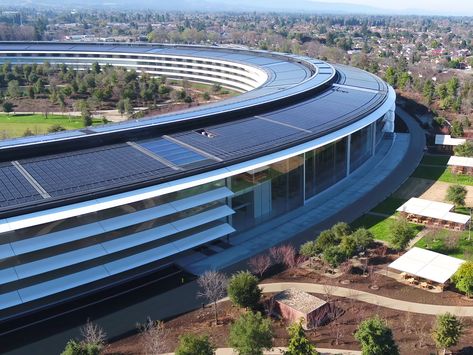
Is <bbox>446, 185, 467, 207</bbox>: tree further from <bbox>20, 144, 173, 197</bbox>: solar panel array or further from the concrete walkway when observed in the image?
<bbox>20, 144, 173, 197</bbox>: solar panel array

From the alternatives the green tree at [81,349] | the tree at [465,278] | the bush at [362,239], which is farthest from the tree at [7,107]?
the tree at [465,278]

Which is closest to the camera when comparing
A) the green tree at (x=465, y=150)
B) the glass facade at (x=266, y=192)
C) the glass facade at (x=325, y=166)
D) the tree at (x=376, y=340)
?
the tree at (x=376, y=340)

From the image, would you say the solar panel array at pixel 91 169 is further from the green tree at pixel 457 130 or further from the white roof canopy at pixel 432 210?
the green tree at pixel 457 130

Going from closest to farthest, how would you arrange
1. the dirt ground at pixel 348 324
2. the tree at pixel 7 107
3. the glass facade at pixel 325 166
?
1. the dirt ground at pixel 348 324
2. the glass facade at pixel 325 166
3. the tree at pixel 7 107

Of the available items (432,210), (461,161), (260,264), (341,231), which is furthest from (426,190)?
(260,264)

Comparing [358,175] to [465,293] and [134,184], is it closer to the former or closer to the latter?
[465,293]

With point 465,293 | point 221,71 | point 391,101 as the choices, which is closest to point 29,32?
point 221,71
